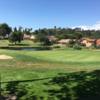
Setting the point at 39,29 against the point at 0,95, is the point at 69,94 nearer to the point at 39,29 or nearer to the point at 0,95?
the point at 0,95

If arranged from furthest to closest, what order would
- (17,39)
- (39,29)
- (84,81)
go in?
(39,29) → (17,39) → (84,81)

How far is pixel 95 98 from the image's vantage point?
1071 cm

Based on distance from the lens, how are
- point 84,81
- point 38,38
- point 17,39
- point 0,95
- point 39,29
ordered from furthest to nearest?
point 39,29 → point 38,38 → point 17,39 → point 84,81 → point 0,95

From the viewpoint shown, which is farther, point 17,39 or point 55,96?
point 17,39

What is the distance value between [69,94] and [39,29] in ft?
586

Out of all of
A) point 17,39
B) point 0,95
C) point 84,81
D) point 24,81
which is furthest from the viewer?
point 17,39

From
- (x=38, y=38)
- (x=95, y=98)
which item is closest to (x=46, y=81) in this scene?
(x=95, y=98)

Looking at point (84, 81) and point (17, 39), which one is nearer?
point (84, 81)

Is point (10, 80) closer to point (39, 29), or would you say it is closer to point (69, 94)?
point (69, 94)

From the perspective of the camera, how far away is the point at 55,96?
10891 millimetres

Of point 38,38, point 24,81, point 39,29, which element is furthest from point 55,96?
point 39,29

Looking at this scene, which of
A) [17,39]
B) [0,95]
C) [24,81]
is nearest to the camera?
[0,95]

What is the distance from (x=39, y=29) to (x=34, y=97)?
179m

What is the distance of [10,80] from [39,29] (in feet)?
574
